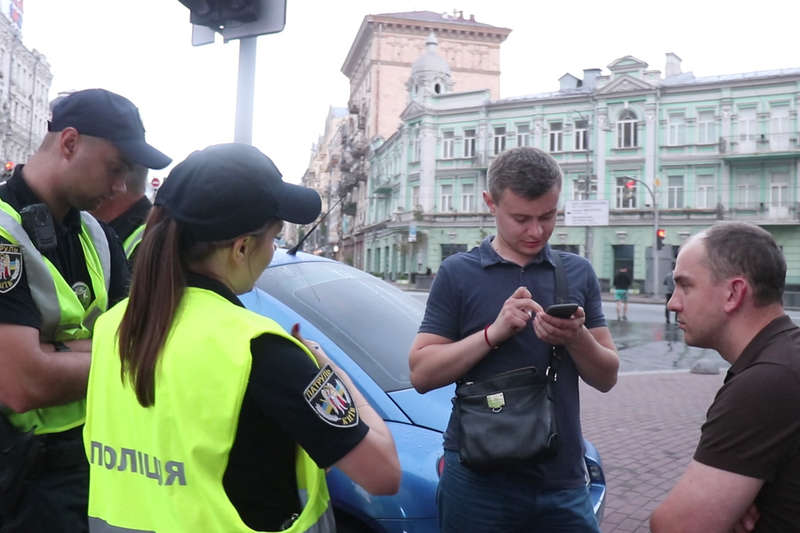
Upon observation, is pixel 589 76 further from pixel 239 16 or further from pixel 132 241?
pixel 132 241

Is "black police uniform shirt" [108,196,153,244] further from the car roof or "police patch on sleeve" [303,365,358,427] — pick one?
"police patch on sleeve" [303,365,358,427]

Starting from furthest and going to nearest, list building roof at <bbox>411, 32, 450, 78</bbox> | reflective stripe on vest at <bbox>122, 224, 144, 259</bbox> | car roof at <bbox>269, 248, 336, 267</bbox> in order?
building roof at <bbox>411, 32, 450, 78</bbox> < car roof at <bbox>269, 248, 336, 267</bbox> < reflective stripe on vest at <bbox>122, 224, 144, 259</bbox>

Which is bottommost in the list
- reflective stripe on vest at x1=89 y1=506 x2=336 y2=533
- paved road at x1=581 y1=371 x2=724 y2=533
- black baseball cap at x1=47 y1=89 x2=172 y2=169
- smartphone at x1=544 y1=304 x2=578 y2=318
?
paved road at x1=581 y1=371 x2=724 y2=533

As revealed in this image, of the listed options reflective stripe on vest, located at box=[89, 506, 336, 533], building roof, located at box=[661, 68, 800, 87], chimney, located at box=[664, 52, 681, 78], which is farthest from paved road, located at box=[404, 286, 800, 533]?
chimney, located at box=[664, 52, 681, 78]

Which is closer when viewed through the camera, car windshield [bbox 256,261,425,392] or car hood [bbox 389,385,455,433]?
car hood [bbox 389,385,455,433]

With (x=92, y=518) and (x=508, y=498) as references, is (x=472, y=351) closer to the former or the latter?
(x=508, y=498)

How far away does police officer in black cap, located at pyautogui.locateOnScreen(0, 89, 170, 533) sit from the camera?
2.00m

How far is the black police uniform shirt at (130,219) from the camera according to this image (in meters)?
3.23

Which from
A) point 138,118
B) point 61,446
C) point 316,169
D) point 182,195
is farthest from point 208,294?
point 316,169

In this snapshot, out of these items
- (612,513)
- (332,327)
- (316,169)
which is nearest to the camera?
(332,327)

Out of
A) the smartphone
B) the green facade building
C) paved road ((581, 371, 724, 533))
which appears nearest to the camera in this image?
the smartphone

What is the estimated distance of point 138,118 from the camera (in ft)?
7.95

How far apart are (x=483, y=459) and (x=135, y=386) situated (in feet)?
4.02

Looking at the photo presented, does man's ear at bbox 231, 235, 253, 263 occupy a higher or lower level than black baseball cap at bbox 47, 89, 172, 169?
lower
